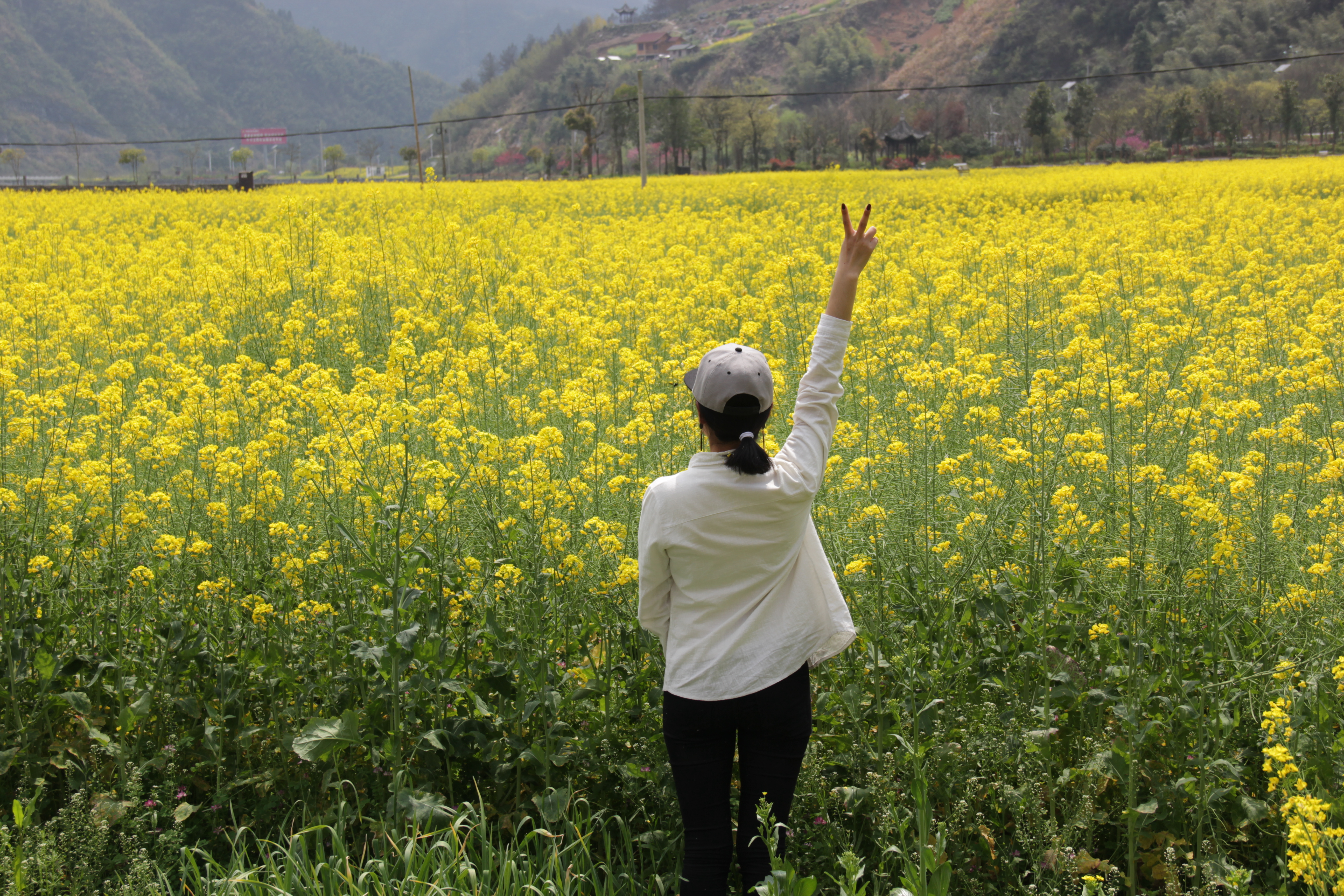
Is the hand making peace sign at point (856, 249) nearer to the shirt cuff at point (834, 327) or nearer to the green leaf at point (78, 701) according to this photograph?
the shirt cuff at point (834, 327)

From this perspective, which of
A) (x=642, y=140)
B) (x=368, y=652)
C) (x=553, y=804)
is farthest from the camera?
(x=642, y=140)

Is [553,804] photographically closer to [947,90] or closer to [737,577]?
[737,577]

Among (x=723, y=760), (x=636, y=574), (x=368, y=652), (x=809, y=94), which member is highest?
(x=809, y=94)

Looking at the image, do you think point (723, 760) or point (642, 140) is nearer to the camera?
point (723, 760)

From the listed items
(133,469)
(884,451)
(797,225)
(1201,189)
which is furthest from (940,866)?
(1201,189)

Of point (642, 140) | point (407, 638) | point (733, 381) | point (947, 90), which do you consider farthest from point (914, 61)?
point (733, 381)

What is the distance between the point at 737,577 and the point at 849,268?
94 cm

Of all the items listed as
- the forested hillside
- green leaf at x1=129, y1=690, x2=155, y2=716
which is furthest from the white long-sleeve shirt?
the forested hillside

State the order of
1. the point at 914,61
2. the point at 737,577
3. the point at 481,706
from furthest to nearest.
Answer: the point at 914,61 → the point at 481,706 → the point at 737,577

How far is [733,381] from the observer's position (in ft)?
7.95

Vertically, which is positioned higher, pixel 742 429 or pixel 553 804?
pixel 742 429

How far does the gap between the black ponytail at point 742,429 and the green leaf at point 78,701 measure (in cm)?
245

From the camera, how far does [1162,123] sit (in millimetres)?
64688

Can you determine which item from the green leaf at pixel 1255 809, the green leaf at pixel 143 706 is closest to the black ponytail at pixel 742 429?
the green leaf at pixel 1255 809
